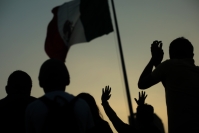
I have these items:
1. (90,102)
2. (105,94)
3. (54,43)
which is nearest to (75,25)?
(54,43)

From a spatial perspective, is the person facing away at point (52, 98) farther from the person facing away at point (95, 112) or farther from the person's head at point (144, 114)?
the person's head at point (144, 114)

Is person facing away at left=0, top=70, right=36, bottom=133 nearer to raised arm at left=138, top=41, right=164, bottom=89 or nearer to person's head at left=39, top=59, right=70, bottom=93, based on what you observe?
person's head at left=39, top=59, right=70, bottom=93

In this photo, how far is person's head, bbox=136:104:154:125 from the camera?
15.4 ft

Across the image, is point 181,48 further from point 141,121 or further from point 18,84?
point 18,84

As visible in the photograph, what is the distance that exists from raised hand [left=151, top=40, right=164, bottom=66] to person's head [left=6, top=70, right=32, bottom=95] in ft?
5.14

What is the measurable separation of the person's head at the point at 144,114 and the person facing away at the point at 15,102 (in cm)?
134

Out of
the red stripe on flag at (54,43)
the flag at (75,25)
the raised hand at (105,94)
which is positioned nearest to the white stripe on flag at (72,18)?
the flag at (75,25)

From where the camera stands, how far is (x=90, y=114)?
345 centimetres

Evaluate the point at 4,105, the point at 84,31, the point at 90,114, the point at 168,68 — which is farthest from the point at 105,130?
the point at 84,31

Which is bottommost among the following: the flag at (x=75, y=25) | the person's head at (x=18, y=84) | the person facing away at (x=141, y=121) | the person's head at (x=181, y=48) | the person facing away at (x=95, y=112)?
the person facing away at (x=141, y=121)

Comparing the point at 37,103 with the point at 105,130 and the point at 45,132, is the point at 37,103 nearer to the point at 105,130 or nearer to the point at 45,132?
the point at 45,132

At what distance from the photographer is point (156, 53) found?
4441 mm

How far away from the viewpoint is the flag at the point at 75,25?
11156mm

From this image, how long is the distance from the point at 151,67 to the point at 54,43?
24.8 ft
